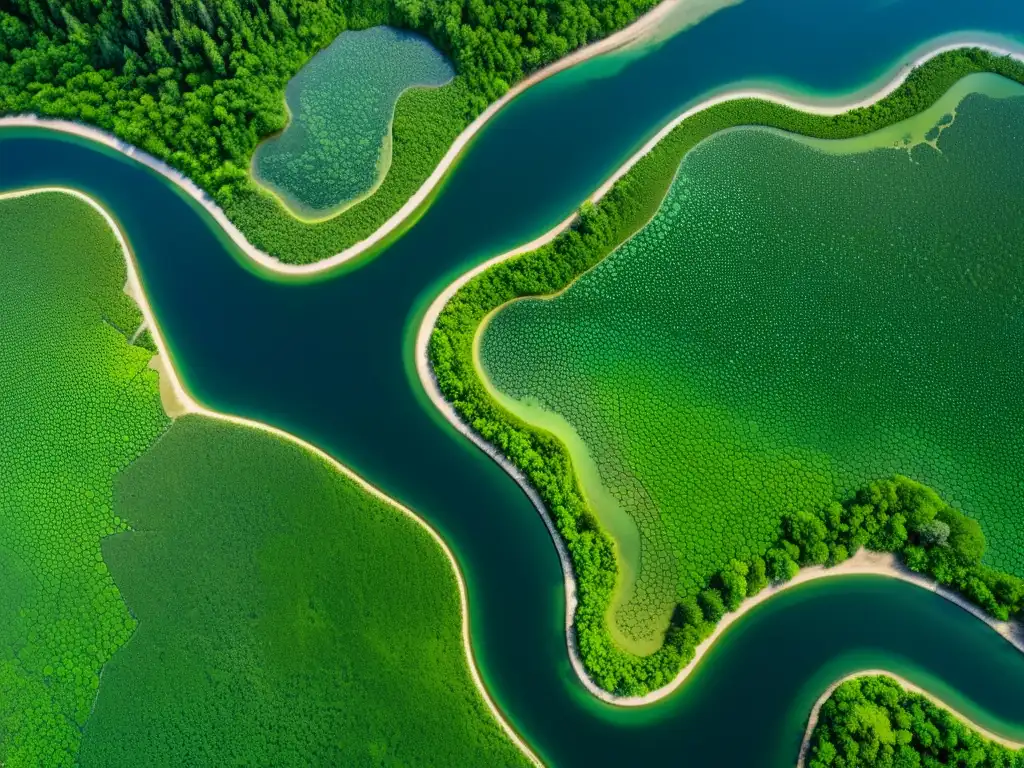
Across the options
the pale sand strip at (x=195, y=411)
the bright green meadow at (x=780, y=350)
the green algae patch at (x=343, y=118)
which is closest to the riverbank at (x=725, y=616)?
the bright green meadow at (x=780, y=350)

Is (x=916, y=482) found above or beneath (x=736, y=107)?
beneath

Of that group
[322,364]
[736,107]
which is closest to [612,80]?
[736,107]

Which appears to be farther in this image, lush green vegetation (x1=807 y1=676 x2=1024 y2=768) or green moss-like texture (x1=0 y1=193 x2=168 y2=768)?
green moss-like texture (x1=0 y1=193 x2=168 y2=768)

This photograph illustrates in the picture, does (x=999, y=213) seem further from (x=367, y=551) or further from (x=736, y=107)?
(x=367, y=551)

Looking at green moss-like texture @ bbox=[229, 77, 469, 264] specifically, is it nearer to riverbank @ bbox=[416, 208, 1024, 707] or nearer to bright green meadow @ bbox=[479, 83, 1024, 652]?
bright green meadow @ bbox=[479, 83, 1024, 652]

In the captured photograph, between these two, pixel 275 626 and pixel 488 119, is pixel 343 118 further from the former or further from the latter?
pixel 275 626

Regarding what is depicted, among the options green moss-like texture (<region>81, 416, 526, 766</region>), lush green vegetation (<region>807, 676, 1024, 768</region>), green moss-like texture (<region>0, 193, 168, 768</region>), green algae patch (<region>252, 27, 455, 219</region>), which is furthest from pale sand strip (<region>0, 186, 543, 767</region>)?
lush green vegetation (<region>807, 676, 1024, 768</region>)

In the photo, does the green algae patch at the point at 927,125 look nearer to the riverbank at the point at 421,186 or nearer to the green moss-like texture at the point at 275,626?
the riverbank at the point at 421,186
